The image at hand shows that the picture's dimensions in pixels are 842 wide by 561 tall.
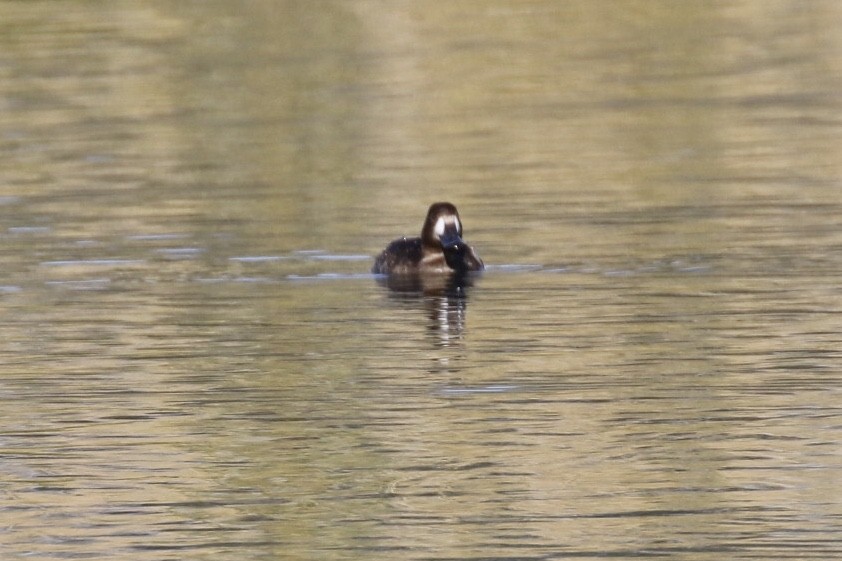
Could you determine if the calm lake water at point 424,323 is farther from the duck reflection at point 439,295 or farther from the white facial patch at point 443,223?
the white facial patch at point 443,223

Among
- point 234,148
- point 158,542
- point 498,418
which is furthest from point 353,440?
point 234,148

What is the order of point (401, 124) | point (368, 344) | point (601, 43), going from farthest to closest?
point (601, 43) < point (401, 124) < point (368, 344)

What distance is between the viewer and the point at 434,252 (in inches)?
690

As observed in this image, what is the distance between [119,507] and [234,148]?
1544 centimetres

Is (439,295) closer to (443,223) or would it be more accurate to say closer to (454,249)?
(454,249)

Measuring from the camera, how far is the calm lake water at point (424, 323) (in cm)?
1034

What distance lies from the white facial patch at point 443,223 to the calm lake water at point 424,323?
0.53 meters

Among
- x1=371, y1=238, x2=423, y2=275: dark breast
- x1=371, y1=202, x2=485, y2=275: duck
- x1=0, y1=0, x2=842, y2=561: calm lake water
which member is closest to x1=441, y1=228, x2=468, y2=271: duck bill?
x1=371, y1=202, x2=485, y2=275: duck

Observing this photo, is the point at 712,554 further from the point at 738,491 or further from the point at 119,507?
the point at 119,507

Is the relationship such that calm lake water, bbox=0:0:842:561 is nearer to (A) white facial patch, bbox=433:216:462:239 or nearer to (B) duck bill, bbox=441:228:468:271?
(B) duck bill, bbox=441:228:468:271

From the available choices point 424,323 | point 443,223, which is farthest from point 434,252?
point 424,323

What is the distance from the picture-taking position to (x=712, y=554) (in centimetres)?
950

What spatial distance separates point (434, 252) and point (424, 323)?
204 centimetres

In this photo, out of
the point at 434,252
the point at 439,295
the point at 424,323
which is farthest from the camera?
the point at 434,252
